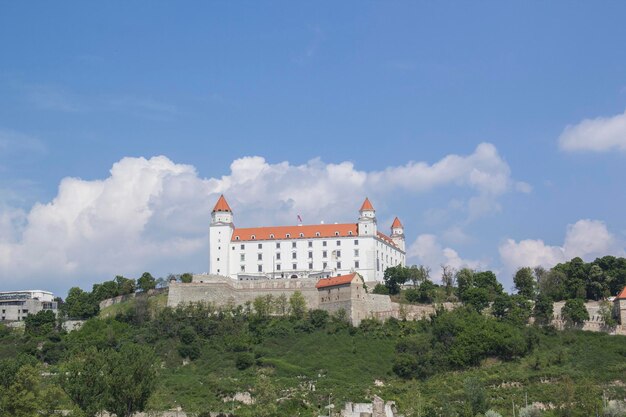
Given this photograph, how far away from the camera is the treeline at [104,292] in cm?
8725

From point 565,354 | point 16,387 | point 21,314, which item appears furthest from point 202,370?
point 21,314

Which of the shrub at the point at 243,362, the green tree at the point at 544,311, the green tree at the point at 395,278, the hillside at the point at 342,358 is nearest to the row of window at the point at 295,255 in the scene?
the green tree at the point at 395,278

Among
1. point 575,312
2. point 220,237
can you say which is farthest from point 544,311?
point 220,237

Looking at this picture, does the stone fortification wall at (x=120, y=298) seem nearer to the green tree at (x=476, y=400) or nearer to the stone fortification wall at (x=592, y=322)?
the stone fortification wall at (x=592, y=322)

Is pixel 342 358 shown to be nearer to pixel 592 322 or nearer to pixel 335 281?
pixel 335 281

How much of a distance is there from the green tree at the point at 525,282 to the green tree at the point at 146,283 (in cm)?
3422

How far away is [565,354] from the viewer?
7050 cm

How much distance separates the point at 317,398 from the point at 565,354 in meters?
20.1

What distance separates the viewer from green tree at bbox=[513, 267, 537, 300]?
85.1 metres

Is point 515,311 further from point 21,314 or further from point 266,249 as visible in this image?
point 21,314

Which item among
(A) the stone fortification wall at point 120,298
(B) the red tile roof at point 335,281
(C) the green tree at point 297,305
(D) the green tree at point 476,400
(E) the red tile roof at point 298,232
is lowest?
(D) the green tree at point 476,400

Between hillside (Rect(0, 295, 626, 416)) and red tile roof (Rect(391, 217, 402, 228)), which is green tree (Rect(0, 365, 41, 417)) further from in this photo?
red tile roof (Rect(391, 217, 402, 228))

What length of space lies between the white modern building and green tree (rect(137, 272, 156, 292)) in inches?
901

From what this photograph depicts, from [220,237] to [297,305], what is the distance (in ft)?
47.9
